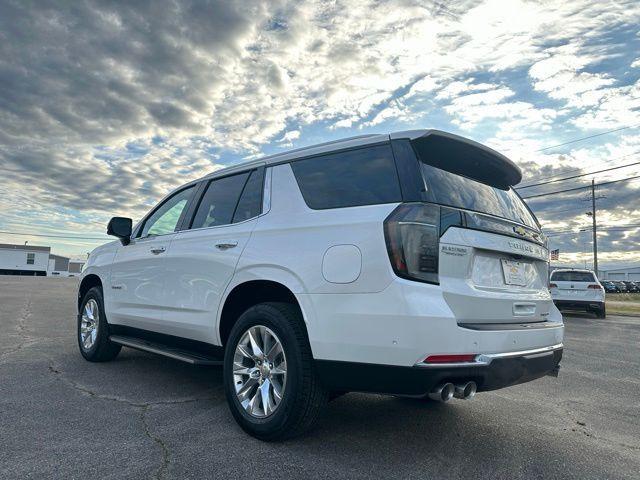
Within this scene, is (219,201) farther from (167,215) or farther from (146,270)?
(146,270)

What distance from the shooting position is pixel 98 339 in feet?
17.6

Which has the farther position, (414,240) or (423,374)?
(414,240)

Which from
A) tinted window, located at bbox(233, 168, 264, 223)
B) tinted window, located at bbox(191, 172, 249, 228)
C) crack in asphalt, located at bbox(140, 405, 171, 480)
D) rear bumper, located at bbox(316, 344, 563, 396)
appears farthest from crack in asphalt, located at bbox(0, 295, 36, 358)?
rear bumper, located at bbox(316, 344, 563, 396)

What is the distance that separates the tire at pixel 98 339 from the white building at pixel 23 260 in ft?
244

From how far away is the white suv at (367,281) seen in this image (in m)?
2.64

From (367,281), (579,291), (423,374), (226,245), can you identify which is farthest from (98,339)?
(579,291)

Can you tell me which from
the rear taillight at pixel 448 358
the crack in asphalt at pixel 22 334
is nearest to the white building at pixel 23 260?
the crack in asphalt at pixel 22 334

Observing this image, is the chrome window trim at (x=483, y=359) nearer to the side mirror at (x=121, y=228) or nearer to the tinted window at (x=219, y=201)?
the tinted window at (x=219, y=201)

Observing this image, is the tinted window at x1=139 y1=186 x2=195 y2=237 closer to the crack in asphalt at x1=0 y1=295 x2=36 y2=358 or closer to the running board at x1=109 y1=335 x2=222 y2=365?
the running board at x1=109 y1=335 x2=222 y2=365

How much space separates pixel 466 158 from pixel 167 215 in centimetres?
304

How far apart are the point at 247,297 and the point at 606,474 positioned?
2.57 metres

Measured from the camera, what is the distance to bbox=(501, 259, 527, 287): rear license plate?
122 inches

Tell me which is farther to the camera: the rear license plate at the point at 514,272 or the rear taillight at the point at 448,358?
the rear license plate at the point at 514,272

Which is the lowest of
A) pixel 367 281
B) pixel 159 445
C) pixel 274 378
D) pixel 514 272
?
pixel 159 445
